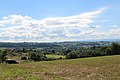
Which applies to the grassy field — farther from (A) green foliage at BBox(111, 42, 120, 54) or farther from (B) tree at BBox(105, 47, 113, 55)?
(A) green foliage at BBox(111, 42, 120, 54)

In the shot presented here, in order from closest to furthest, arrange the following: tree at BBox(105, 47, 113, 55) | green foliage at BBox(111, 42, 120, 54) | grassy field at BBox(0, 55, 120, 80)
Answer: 1. grassy field at BBox(0, 55, 120, 80)
2. tree at BBox(105, 47, 113, 55)
3. green foliage at BBox(111, 42, 120, 54)

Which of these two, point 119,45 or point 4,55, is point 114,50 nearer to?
point 119,45

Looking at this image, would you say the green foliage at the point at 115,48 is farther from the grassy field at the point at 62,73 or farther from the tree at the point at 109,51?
the grassy field at the point at 62,73

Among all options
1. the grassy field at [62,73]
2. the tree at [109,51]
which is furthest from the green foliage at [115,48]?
Answer: the grassy field at [62,73]

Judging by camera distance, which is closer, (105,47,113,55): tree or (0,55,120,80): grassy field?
(0,55,120,80): grassy field

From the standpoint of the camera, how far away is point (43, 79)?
24.6 m

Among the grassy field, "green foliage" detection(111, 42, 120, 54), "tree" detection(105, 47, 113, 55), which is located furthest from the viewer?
"green foliage" detection(111, 42, 120, 54)

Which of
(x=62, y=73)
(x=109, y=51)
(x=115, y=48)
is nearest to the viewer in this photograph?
(x=62, y=73)

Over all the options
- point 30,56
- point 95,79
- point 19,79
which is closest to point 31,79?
point 19,79

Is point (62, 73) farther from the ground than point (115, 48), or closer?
closer

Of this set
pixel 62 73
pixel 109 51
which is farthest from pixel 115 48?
pixel 62 73

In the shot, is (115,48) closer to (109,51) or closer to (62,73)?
(109,51)

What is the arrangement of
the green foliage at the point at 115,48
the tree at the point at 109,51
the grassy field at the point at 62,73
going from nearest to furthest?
Answer: the grassy field at the point at 62,73
the tree at the point at 109,51
the green foliage at the point at 115,48

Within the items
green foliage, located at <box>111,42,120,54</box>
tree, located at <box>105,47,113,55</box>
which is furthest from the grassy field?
green foliage, located at <box>111,42,120,54</box>
